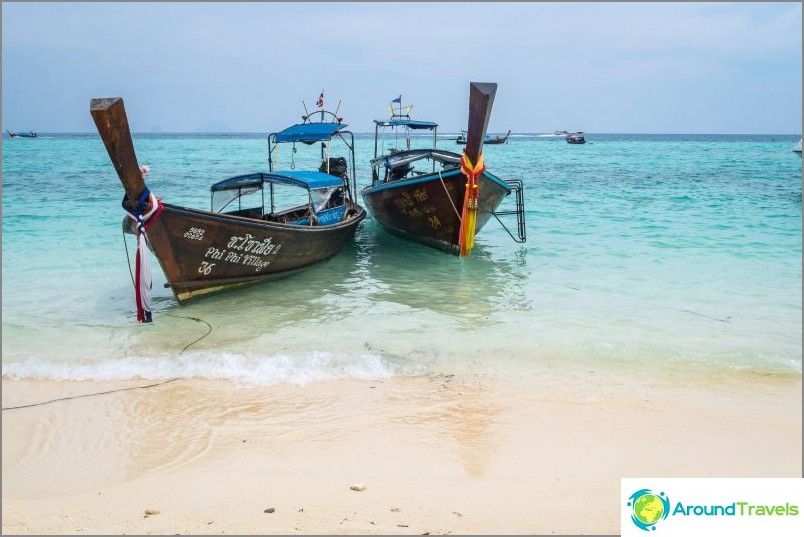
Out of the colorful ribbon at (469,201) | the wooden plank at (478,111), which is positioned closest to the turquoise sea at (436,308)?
the colorful ribbon at (469,201)

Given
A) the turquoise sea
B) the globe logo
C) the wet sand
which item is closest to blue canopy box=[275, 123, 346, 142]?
the turquoise sea

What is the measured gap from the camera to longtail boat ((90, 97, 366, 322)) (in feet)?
24.7

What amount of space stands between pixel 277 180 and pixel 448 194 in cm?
308

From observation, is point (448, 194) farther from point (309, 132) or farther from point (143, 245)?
point (143, 245)

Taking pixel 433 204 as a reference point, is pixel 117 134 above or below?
above

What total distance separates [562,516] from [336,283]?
7.39 metres

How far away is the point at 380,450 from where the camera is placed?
4977 millimetres

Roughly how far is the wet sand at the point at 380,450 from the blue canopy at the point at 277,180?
5.26 m

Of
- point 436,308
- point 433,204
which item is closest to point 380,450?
point 436,308

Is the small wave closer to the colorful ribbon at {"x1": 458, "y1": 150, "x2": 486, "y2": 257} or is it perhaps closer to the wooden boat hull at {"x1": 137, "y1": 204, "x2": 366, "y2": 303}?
the wooden boat hull at {"x1": 137, "y1": 204, "x2": 366, "y2": 303}

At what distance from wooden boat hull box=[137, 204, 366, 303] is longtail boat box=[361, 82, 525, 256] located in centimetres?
225

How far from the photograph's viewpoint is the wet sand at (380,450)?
13.0 feet

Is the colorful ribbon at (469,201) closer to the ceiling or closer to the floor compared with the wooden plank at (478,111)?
closer to the floor

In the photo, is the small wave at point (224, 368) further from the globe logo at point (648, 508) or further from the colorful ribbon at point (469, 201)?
the colorful ribbon at point (469, 201)
